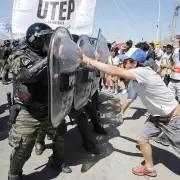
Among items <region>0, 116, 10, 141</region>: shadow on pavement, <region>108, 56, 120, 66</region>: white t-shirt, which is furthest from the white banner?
<region>0, 116, 10, 141</region>: shadow on pavement

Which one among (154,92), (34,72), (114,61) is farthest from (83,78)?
(114,61)

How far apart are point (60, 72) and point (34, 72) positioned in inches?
10.3

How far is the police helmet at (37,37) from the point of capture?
270 centimetres

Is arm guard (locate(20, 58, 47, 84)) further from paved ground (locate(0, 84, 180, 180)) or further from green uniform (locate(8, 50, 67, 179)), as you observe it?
paved ground (locate(0, 84, 180, 180))

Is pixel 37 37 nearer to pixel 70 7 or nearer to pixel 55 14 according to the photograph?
pixel 55 14

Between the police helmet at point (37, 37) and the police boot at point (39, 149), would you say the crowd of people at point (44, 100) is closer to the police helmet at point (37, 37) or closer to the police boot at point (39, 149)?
the police helmet at point (37, 37)

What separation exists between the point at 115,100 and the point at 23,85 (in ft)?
17.1

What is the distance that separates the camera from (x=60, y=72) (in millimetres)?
2609

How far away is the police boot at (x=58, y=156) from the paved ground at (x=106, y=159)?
8 cm

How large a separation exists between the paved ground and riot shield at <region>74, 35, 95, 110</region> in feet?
2.73

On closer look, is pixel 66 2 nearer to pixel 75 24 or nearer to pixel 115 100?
pixel 75 24

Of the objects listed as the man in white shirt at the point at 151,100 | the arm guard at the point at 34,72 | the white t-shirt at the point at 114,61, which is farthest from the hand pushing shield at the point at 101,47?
the white t-shirt at the point at 114,61

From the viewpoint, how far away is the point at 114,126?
204 inches

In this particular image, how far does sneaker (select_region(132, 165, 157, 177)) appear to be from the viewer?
10.8 feet
